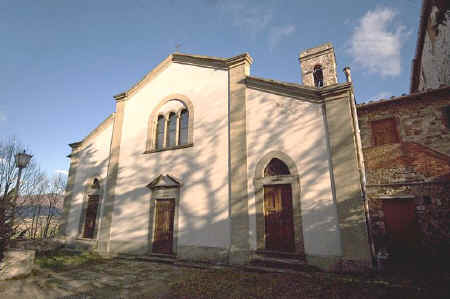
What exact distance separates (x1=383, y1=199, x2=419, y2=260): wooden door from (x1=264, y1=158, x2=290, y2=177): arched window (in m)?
5.40

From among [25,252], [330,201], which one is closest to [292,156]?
[330,201]

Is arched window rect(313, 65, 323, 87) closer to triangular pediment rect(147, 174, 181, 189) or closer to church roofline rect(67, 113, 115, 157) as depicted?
triangular pediment rect(147, 174, 181, 189)

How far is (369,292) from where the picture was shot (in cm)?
491

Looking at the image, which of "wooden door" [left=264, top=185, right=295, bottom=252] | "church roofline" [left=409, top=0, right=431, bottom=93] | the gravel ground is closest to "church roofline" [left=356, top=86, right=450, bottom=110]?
"church roofline" [left=409, top=0, right=431, bottom=93]

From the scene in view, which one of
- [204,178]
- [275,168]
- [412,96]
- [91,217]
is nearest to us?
[275,168]

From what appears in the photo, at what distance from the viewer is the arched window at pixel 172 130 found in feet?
34.3

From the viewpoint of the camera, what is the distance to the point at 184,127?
34.0ft

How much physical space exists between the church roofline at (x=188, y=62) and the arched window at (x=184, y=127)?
2352 millimetres

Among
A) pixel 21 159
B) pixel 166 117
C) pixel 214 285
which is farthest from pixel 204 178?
pixel 21 159

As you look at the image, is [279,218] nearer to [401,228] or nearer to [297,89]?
[297,89]

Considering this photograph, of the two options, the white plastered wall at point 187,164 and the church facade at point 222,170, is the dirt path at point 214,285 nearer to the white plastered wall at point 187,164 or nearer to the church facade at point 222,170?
the church facade at point 222,170

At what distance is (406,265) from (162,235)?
8.64 meters

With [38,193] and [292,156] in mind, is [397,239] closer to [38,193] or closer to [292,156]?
[292,156]

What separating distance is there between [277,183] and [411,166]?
249 inches
